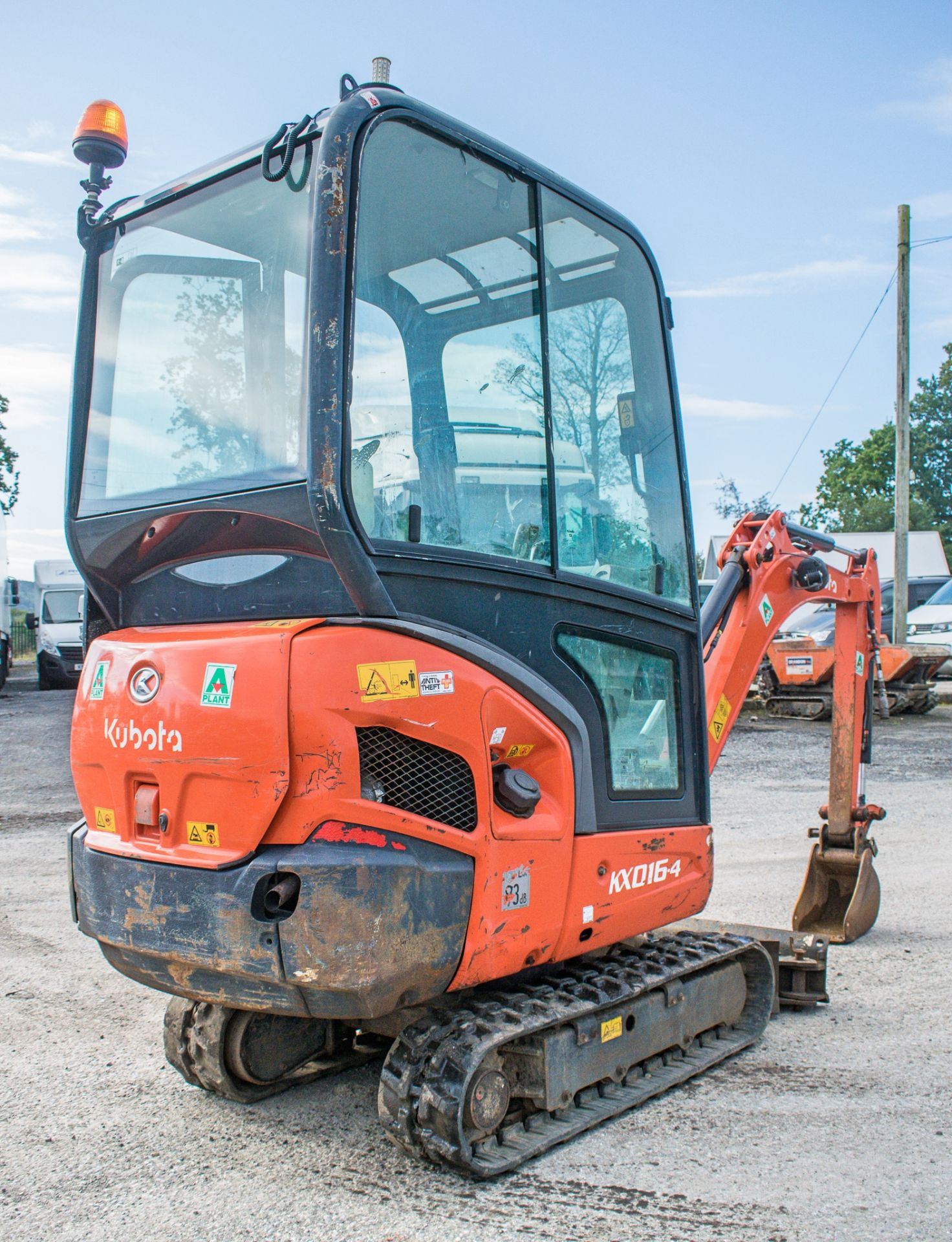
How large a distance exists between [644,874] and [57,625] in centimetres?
1944

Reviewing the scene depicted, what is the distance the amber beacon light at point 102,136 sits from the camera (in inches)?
135

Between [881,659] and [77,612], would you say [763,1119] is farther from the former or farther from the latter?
[77,612]

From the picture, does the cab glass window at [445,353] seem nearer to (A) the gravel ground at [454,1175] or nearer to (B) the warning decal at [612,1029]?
(B) the warning decal at [612,1029]

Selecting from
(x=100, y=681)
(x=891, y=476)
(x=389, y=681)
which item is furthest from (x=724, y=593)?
(x=891, y=476)

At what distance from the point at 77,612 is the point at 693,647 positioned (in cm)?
1927

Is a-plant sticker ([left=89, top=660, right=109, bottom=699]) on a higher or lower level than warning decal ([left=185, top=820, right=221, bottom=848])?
higher

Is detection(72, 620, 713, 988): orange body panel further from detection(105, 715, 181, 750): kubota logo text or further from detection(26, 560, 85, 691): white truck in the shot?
detection(26, 560, 85, 691): white truck

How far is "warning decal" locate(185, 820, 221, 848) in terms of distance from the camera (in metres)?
2.95

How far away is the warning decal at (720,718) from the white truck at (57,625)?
16.8 meters

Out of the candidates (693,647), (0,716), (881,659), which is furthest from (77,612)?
(693,647)

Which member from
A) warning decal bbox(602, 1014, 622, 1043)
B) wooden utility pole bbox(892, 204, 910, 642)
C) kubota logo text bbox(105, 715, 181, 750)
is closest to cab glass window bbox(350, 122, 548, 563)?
kubota logo text bbox(105, 715, 181, 750)

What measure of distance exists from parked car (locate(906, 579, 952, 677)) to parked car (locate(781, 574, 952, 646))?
5 centimetres

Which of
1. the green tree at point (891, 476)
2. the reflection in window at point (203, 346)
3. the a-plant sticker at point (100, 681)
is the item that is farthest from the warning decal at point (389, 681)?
the green tree at point (891, 476)

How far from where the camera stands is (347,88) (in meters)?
3.02
